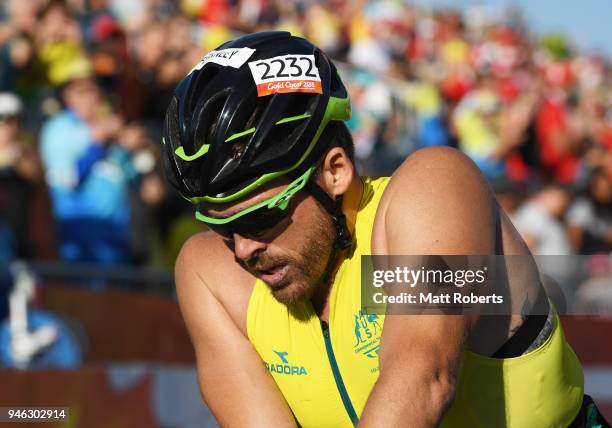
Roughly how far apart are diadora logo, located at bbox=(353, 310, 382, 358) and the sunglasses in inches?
17.0

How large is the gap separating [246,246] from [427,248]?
631 millimetres

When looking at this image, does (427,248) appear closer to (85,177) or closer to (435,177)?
(435,177)

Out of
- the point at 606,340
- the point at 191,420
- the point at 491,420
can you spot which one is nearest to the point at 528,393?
the point at 491,420

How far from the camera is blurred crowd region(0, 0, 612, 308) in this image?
27.8ft

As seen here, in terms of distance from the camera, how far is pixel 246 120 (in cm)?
340

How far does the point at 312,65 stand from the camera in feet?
11.7

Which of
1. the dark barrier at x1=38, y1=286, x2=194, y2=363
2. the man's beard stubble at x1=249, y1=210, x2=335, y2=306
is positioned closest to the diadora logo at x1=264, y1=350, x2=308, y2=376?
the man's beard stubble at x1=249, y1=210, x2=335, y2=306

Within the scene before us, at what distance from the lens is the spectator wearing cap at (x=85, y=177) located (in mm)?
8445

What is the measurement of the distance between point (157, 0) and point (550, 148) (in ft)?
16.0

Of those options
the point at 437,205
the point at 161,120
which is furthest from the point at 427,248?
the point at 161,120

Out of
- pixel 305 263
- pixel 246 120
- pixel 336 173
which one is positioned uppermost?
pixel 246 120

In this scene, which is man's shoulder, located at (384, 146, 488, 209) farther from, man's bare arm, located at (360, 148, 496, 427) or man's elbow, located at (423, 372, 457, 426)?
man's elbow, located at (423, 372, 457, 426)

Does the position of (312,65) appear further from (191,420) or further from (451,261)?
(191,420)

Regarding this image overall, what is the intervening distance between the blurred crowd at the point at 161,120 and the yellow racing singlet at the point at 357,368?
4615mm
